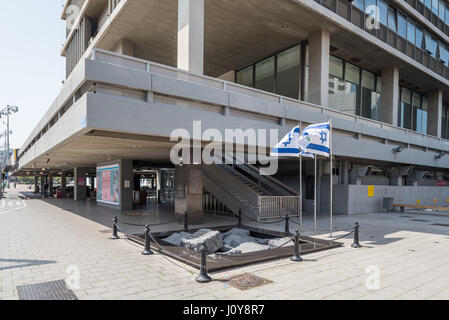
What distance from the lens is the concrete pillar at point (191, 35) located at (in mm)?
12102

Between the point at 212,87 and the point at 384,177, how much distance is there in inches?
742

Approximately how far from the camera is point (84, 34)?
890 inches

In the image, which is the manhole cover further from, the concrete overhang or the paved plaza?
the concrete overhang

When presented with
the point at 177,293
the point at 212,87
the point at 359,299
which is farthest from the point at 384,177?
the point at 177,293

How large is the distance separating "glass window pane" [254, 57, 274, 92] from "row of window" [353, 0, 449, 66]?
247 inches

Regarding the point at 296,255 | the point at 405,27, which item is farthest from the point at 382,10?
the point at 296,255

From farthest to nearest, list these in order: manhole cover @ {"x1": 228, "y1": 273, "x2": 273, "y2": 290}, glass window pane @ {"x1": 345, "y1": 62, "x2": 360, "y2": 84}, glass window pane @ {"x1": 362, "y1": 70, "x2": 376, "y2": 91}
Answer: glass window pane @ {"x1": 362, "y1": 70, "x2": 376, "y2": 91}
glass window pane @ {"x1": 345, "y1": 62, "x2": 360, "y2": 84}
manhole cover @ {"x1": 228, "y1": 273, "x2": 273, "y2": 290}

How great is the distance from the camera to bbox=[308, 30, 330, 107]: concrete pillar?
17266mm

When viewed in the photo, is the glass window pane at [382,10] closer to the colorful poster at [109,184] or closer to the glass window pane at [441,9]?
the glass window pane at [441,9]

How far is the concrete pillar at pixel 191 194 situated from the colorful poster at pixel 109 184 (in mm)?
8340

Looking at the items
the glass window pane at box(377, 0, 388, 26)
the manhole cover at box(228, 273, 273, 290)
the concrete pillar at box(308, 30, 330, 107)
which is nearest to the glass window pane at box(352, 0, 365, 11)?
the glass window pane at box(377, 0, 388, 26)

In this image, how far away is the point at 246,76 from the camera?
23453 mm

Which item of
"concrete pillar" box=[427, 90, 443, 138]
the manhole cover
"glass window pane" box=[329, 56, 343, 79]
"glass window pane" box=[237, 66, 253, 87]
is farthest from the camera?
"concrete pillar" box=[427, 90, 443, 138]

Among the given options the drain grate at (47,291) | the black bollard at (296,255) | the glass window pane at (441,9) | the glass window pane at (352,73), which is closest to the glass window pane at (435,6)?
the glass window pane at (441,9)
